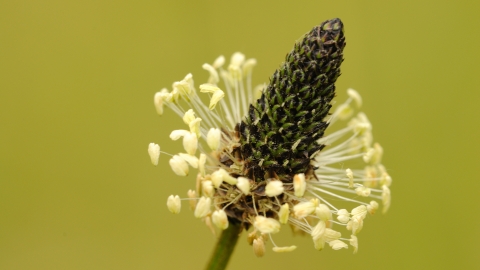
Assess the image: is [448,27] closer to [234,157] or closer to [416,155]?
[416,155]

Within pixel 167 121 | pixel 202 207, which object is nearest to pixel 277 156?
pixel 202 207

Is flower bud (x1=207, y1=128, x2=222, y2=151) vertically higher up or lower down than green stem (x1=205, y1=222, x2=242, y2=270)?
higher up

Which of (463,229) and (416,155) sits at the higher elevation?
(416,155)

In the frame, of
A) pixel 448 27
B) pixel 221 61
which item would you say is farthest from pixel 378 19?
pixel 221 61

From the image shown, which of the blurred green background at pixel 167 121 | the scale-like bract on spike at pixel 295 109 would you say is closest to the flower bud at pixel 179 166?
the scale-like bract on spike at pixel 295 109

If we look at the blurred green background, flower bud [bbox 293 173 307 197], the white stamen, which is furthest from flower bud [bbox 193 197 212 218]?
the blurred green background

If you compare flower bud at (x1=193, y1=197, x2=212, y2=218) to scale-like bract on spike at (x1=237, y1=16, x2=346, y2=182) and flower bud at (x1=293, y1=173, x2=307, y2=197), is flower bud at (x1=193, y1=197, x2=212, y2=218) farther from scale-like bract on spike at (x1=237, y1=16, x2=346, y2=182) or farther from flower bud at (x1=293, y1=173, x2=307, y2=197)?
flower bud at (x1=293, y1=173, x2=307, y2=197)

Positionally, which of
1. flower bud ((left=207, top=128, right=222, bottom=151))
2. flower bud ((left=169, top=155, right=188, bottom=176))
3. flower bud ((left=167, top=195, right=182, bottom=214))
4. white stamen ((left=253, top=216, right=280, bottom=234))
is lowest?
white stamen ((left=253, top=216, right=280, bottom=234))
